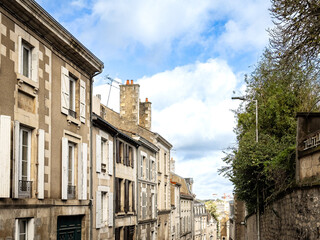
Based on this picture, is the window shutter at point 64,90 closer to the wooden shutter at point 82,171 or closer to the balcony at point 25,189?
the wooden shutter at point 82,171

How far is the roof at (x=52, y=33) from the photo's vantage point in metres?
12.7

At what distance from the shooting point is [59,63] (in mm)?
15945

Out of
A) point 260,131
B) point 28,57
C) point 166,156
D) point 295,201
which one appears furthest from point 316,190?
point 166,156

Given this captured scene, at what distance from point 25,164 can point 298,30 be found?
771 centimetres

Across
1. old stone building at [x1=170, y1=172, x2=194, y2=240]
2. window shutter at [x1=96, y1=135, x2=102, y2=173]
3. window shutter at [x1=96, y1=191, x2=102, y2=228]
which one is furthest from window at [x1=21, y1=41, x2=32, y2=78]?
old stone building at [x1=170, y1=172, x2=194, y2=240]

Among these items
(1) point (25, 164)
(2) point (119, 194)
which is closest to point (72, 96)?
(1) point (25, 164)

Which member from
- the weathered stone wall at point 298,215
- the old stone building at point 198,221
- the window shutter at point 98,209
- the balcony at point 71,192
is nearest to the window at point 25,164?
the balcony at point 71,192

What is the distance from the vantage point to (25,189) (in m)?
12.9

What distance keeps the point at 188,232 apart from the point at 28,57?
155 feet

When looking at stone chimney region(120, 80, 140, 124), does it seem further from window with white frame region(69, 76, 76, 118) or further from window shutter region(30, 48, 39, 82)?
window shutter region(30, 48, 39, 82)

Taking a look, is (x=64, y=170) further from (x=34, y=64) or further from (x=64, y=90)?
(x=34, y=64)

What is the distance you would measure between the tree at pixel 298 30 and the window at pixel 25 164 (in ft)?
22.7

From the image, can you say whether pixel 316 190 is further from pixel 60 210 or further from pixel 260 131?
pixel 260 131

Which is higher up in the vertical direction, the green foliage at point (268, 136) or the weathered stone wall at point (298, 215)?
the green foliage at point (268, 136)
